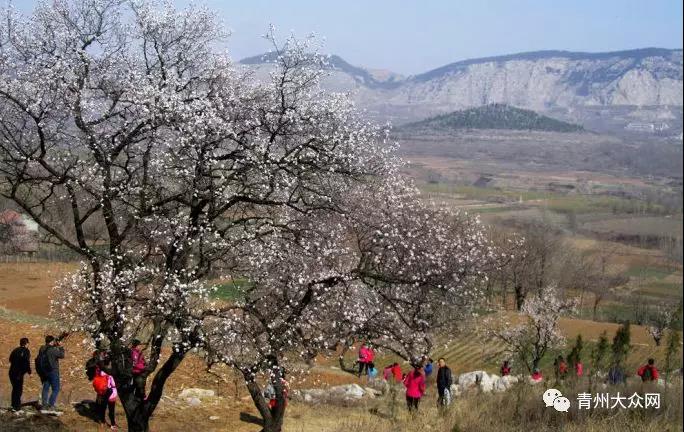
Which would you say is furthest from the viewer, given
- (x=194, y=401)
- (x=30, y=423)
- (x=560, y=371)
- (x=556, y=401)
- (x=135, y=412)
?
(x=560, y=371)

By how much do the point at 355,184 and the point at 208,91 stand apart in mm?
3240

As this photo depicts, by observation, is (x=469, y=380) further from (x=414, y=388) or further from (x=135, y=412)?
(x=135, y=412)

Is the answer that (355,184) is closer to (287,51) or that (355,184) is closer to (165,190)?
(287,51)

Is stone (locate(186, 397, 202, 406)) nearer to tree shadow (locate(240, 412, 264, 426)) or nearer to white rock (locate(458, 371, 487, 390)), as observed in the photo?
tree shadow (locate(240, 412, 264, 426))

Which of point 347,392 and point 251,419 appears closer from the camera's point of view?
point 251,419

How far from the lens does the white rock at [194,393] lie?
53.0 feet

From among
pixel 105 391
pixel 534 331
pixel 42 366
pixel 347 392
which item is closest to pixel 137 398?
pixel 105 391

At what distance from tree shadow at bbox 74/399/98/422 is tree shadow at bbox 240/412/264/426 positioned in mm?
3319

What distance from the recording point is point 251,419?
1499 cm

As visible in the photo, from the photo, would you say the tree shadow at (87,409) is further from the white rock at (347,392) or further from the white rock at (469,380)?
the white rock at (469,380)

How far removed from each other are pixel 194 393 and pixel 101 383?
4.31 meters

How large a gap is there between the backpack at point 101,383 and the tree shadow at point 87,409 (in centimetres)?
89

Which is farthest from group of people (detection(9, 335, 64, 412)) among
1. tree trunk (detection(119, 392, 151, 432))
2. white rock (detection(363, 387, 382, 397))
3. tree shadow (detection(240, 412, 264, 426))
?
white rock (detection(363, 387, 382, 397))

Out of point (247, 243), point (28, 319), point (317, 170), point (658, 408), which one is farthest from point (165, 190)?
point (28, 319)
